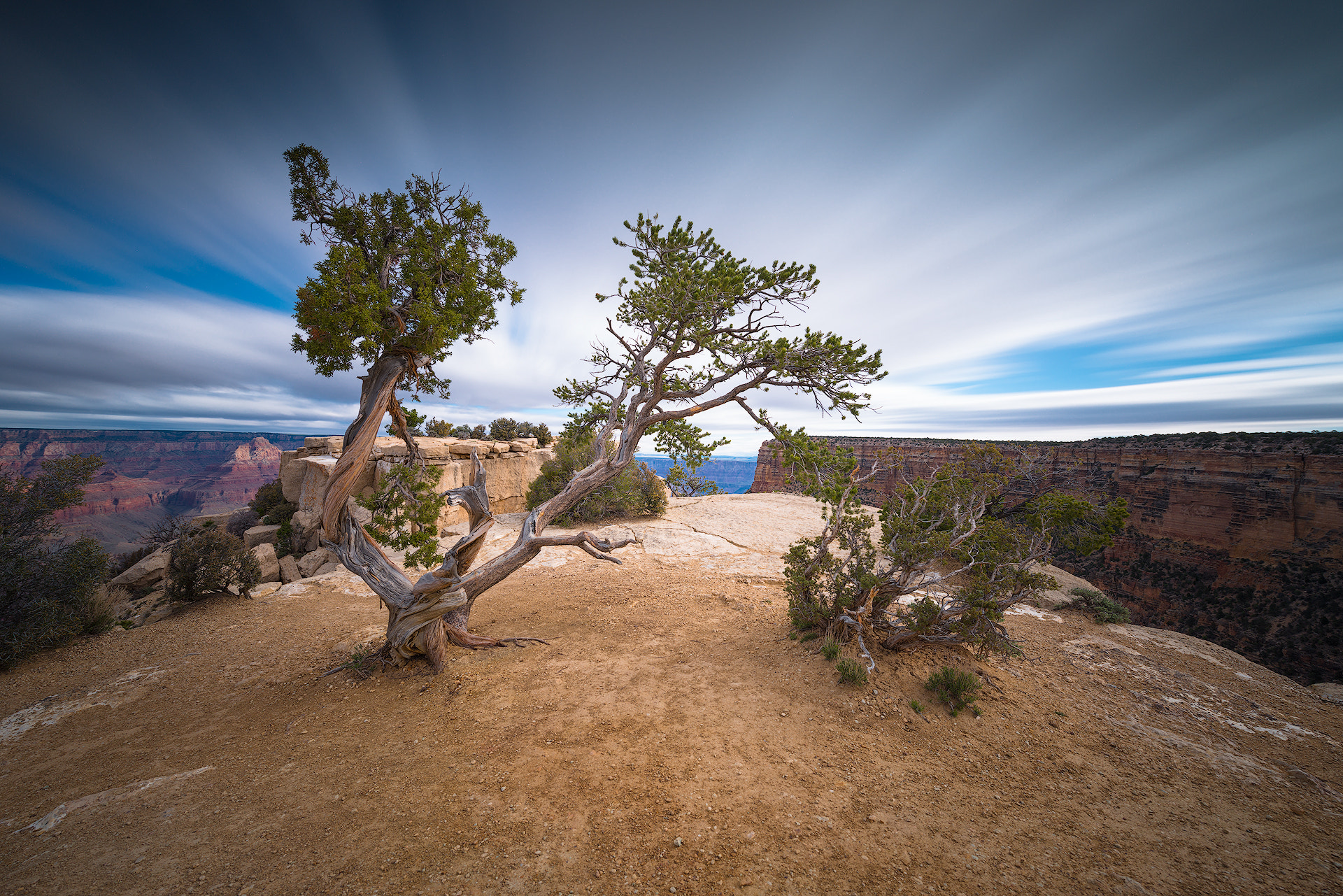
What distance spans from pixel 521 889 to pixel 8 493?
11441mm

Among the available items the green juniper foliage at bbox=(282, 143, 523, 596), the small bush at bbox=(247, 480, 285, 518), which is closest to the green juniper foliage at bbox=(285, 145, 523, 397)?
the green juniper foliage at bbox=(282, 143, 523, 596)

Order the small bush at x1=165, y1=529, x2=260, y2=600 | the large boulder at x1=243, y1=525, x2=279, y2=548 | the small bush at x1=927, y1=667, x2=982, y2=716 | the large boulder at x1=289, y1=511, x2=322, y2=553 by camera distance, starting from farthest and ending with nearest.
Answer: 1. the large boulder at x1=243, y1=525, x2=279, y2=548
2. the large boulder at x1=289, y1=511, x2=322, y2=553
3. the small bush at x1=165, y1=529, x2=260, y2=600
4. the small bush at x1=927, y1=667, x2=982, y2=716

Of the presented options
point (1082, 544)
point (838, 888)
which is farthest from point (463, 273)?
point (1082, 544)

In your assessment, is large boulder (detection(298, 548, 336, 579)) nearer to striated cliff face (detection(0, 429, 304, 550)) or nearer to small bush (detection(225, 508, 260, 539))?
small bush (detection(225, 508, 260, 539))

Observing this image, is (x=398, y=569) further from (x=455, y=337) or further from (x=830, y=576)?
(x=830, y=576)

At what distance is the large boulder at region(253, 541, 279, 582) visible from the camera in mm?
10242

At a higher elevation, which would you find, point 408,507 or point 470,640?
point 408,507

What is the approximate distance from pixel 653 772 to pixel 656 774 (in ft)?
0.13

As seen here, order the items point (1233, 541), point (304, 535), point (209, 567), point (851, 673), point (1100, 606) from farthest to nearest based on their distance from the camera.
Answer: point (1233, 541) → point (304, 535) → point (1100, 606) → point (209, 567) → point (851, 673)

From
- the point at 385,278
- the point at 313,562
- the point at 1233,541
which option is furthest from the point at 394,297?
the point at 1233,541

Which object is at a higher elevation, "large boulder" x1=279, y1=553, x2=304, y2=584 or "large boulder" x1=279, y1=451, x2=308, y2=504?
"large boulder" x1=279, y1=451, x2=308, y2=504

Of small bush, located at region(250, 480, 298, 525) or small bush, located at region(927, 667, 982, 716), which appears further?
small bush, located at region(250, 480, 298, 525)

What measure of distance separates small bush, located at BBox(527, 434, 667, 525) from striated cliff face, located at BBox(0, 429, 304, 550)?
56835 millimetres

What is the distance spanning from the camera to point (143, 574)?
10.1 metres
